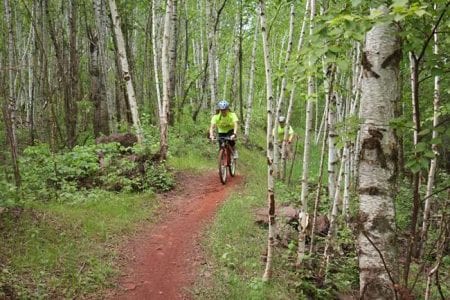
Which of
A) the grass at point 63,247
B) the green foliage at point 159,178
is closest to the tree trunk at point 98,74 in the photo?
the green foliage at point 159,178

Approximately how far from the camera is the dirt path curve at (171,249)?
576cm

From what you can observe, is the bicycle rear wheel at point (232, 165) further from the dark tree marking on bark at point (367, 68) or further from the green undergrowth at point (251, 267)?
the dark tree marking on bark at point (367, 68)

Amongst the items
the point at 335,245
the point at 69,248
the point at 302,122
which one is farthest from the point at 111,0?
the point at 302,122

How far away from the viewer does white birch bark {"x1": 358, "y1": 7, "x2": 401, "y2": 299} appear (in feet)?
11.1

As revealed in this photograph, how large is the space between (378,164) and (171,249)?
4374 millimetres

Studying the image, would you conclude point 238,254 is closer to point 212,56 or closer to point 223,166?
point 223,166

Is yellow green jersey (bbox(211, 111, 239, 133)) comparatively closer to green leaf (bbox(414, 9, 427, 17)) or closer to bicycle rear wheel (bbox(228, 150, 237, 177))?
bicycle rear wheel (bbox(228, 150, 237, 177))

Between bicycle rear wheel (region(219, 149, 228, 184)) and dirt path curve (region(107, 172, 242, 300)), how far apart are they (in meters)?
0.51

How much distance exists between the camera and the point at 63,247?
6.25 metres

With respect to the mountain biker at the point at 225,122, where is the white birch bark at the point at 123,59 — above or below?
above

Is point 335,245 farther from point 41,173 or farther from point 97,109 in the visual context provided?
point 97,109

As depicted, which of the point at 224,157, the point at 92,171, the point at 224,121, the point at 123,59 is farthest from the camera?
the point at 224,157

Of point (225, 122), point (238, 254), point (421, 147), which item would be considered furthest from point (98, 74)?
point (421, 147)

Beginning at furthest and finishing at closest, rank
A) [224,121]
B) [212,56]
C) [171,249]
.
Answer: [212,56] → [224,121] → [171,249]
